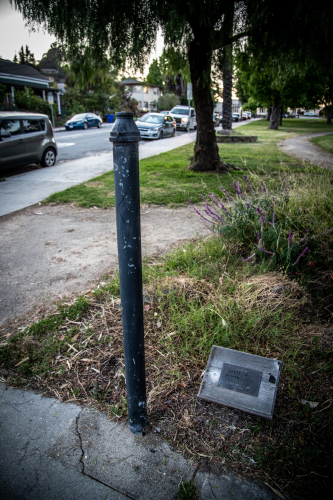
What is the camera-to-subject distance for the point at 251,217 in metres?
3.90

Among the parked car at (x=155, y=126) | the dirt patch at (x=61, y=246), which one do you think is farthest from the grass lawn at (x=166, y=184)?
the parked car at (x=155, y=126)

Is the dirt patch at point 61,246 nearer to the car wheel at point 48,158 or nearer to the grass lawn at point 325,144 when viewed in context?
the car wheel at point 48,158

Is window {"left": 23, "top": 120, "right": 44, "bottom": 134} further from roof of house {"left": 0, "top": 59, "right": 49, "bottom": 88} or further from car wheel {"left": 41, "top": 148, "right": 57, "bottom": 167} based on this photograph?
roof of house {"left": 0, "top": 59, "right": 49, "bottom": 88}

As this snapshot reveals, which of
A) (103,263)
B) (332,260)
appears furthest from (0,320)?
(332,260)

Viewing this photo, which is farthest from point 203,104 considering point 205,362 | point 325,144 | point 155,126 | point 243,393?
point 155,126

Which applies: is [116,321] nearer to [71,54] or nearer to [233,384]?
[233,384]

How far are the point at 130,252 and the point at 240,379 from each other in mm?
1221

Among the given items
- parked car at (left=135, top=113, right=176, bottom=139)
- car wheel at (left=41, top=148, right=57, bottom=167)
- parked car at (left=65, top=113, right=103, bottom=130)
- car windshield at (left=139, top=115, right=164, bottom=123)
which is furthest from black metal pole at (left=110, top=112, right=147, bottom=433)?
parked car at (left=65, top=113, right=103, bottom=130)

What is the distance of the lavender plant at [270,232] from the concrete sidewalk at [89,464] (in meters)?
1.95

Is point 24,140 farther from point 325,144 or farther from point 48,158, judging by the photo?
point 325,144

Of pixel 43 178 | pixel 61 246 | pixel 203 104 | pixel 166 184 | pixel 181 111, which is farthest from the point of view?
pixel 181 111

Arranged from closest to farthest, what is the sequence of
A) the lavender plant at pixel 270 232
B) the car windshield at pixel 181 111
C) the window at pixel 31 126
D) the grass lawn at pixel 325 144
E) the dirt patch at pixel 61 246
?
1. the lavender plant at pixel 270 232
2. the dirt patch at pixel 61 246
3. the window at pixel 31 126
4. the grass lawn at pixel 325 144
5. the car windshield at pixel 181 111

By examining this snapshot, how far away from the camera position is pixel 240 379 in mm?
2238

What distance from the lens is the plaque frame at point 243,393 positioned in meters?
2.06
